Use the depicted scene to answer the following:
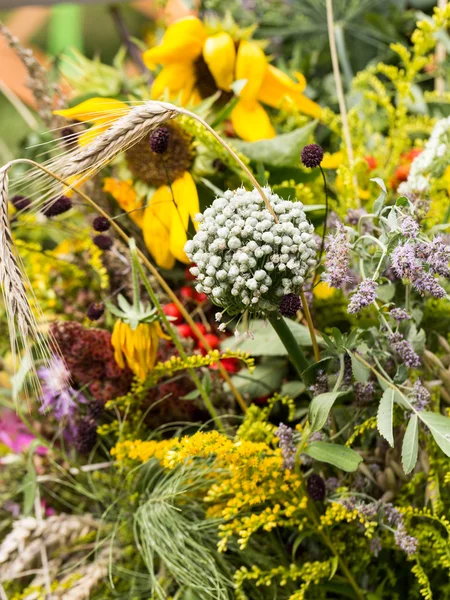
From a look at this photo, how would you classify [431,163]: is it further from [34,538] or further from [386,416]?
[34,538]

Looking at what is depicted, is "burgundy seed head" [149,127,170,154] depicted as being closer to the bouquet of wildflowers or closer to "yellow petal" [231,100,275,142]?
the bouquet of wildflowers

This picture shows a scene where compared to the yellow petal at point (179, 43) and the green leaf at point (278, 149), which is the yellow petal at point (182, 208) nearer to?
the green leaf at point (278, 149)

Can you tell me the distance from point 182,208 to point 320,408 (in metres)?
0.35

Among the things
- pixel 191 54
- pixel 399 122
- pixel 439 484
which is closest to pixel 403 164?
pixel 399 122

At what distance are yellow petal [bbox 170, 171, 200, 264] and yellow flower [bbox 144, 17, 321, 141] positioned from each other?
0.46 feet

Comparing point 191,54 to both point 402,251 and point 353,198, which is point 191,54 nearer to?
point 353,198

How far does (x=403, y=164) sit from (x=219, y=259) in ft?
2.09

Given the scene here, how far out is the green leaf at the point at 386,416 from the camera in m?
0.57

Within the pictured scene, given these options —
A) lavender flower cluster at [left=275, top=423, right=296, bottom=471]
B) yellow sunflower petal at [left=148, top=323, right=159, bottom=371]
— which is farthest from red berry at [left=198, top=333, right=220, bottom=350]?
lavender flower cluster at [left=275, top=423, right=296, bottom=471]

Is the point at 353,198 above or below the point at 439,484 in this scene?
above

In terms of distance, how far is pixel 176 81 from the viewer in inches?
37.4

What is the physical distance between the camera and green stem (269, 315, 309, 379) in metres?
0.63

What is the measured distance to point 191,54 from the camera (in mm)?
939

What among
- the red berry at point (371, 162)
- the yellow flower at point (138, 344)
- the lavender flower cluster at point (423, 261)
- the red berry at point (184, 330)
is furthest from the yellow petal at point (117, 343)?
the red berry at point (371, 162)
